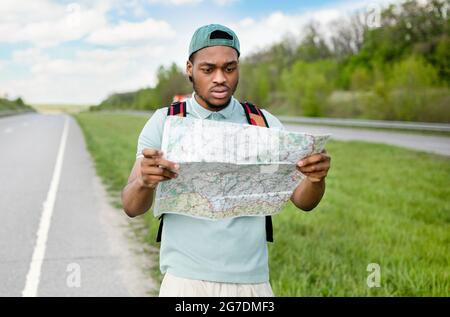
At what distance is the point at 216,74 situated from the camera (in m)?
1.71

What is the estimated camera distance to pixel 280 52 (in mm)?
52531

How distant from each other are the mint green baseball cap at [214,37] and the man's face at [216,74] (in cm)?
1

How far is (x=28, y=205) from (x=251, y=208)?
292 inches

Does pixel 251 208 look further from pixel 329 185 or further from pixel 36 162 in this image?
pixel 36 162

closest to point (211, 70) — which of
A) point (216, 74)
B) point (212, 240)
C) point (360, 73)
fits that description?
point (216, 74)

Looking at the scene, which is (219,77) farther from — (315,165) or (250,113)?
(315,165)

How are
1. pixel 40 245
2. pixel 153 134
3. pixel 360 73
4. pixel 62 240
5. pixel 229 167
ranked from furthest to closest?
1. pixel 360 73
2. pixel 62 240
3. pixel 40 245
4. pixel 153 134
5. pixel 229 167

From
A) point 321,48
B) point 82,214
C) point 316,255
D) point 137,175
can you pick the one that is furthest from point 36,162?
point 321,48

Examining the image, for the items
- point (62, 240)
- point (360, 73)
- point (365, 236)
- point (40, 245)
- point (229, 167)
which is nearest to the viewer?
point (229, 167)

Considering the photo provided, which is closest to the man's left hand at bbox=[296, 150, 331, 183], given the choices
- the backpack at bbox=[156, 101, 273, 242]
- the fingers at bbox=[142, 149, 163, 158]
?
the backpack at bbox=[156, 101, 273, 242]

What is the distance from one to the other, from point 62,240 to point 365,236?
3441mm

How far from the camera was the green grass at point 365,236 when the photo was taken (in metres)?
4.49

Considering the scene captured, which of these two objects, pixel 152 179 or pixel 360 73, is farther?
pixel 360 73

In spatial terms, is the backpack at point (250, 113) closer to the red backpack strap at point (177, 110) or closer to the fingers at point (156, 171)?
the red backpack strap at point (177, 110)
